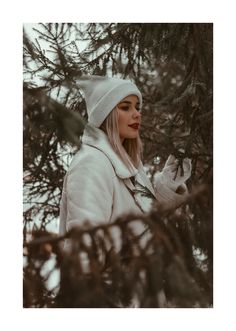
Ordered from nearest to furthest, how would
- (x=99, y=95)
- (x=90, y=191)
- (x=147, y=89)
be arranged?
(x=90, y=191), (x=99, y=95), (x=147, y=89)

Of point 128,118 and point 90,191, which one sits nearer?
point 90,191

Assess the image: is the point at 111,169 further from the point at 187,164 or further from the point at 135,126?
the point at 187,164

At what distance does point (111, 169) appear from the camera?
2951mm

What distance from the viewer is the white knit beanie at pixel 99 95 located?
9.79 feet

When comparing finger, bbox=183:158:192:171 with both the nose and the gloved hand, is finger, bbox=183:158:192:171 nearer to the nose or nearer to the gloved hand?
the gloved hand

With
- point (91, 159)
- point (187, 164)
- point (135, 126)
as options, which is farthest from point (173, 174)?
point (91, 159)

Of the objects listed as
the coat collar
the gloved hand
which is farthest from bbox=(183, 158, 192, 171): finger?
the coat collar

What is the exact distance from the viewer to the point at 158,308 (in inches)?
110

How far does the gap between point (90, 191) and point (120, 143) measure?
0.91 ft
